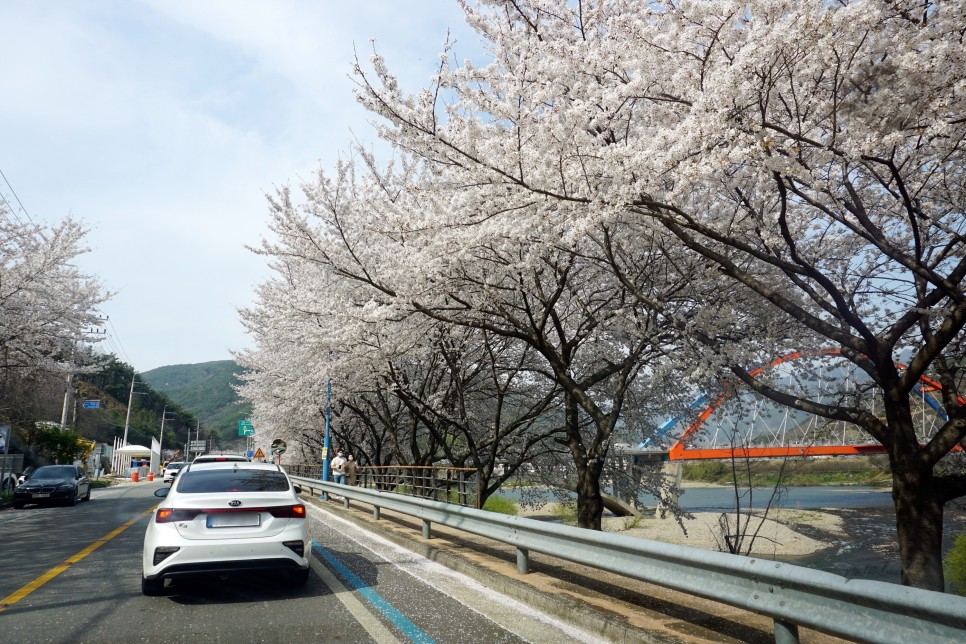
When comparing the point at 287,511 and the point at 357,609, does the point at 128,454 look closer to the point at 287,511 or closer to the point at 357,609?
the point at 287,511

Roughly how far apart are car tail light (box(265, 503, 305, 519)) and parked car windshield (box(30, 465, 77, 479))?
20002 millimetres

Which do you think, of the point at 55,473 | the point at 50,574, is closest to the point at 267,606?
the point at 50,574

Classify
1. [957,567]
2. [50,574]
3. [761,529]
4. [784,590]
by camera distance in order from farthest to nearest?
1. [761,529]
2. [957,567]
3. [50,574]
4. [784,590]

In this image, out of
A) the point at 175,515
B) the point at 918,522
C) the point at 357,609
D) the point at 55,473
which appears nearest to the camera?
the point at 357,609

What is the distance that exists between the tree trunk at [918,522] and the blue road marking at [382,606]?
582 centimetres

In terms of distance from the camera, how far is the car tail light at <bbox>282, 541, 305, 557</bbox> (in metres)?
6.84

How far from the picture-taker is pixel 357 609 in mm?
6160

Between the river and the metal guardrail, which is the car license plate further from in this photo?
the river

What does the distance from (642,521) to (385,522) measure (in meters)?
19.2

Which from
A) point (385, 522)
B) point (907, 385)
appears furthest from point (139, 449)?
point (907, 385)

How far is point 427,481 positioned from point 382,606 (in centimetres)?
1459

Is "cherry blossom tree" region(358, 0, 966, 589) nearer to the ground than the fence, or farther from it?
farther from it

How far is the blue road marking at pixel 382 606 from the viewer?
5281 millimetres

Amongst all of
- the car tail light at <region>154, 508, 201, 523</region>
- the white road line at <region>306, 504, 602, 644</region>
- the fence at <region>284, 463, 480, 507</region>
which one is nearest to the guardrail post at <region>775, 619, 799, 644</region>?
the white road line at <region>306, 504, 602, 644</region>
